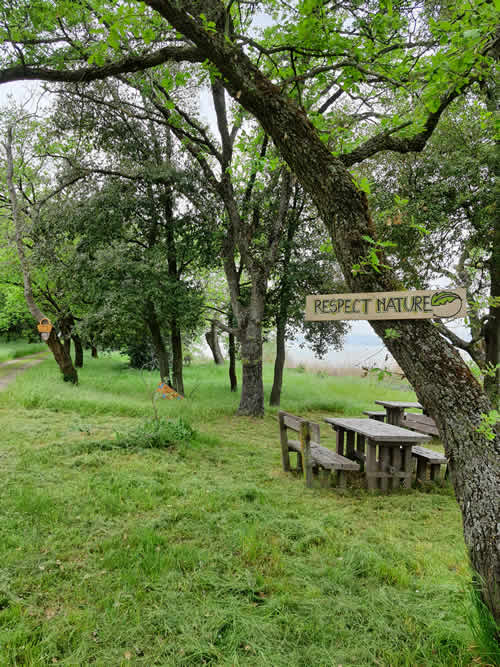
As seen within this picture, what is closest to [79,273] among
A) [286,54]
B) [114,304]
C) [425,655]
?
[114,304]

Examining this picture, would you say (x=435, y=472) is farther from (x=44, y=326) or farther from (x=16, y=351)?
(x=16, y=351)

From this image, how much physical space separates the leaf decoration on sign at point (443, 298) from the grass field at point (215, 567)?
187 centimetres

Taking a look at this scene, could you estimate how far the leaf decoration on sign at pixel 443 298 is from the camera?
2.44 metres

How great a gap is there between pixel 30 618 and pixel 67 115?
12.7 metres

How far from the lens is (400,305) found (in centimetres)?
255

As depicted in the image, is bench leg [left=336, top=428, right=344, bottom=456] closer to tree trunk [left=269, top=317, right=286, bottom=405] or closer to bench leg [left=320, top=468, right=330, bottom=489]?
bench leg [left=320, top=468, right=330, bottom=489]

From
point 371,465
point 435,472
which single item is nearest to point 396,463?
point 371,465

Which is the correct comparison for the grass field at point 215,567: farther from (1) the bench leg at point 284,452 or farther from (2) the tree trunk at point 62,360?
(2) the tree trunk at point 62,360

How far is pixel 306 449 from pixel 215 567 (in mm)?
2453

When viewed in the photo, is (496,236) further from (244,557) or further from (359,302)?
(244,557)

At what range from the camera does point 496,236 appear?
7.75 metres

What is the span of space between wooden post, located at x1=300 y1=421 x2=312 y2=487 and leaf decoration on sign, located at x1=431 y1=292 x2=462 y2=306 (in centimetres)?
321

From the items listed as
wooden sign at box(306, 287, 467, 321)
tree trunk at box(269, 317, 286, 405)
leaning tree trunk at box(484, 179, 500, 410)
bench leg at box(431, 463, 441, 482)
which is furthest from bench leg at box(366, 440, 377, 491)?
tree trunk at box(269, 317, 286, 405)

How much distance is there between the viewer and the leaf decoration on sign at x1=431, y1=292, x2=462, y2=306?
8.00 ft
